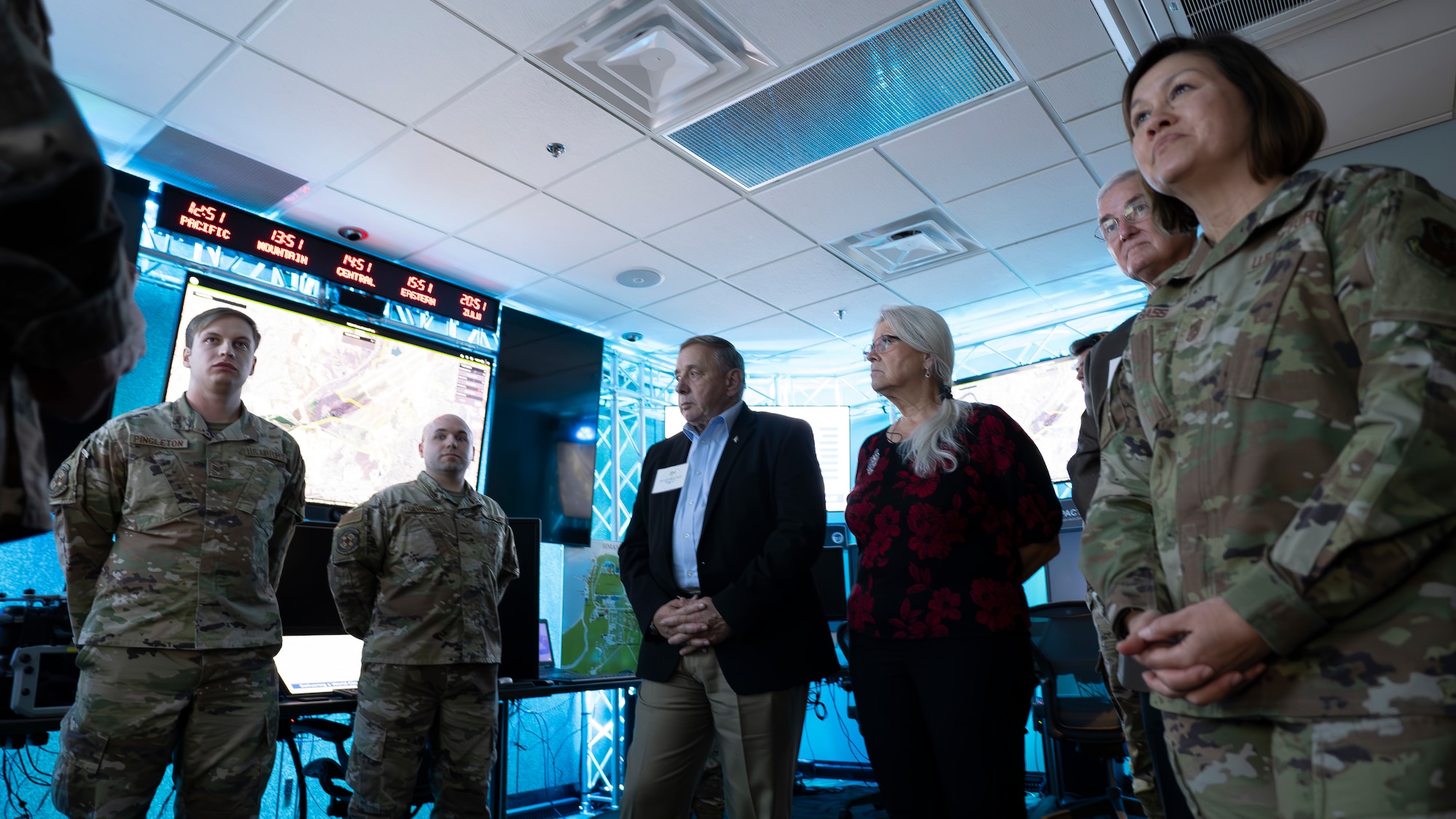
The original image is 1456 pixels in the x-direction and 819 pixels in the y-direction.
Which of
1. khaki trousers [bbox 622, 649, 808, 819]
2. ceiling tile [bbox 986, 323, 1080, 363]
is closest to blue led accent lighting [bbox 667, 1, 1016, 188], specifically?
khaki trousers [bbox 622, 649, 808, 819]

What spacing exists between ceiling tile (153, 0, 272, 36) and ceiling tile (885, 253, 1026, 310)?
12.7 ft

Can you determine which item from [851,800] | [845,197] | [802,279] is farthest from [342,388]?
[851,800]

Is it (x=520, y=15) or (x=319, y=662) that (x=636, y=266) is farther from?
(x=319, y=662)

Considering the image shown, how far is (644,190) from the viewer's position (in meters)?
4.50

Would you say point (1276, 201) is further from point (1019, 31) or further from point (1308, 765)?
point (1019, 31)

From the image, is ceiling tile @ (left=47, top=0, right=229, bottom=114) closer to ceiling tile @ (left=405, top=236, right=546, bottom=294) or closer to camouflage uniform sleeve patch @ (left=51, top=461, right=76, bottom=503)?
ceiling tile @ (left=405, top=236, right=546, bottom=294)

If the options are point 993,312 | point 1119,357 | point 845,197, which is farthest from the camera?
point 993,312

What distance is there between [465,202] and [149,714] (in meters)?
3.05

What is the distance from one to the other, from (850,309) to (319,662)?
4050 mm

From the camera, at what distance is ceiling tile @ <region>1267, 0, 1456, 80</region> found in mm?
3324

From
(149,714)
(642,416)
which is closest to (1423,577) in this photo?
(149,714)

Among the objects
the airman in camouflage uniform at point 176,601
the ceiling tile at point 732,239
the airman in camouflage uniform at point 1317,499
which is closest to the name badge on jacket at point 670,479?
the airman in camouflage uniform at point 176,601

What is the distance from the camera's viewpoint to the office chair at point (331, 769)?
3266 mm

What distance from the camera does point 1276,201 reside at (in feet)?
3.26
